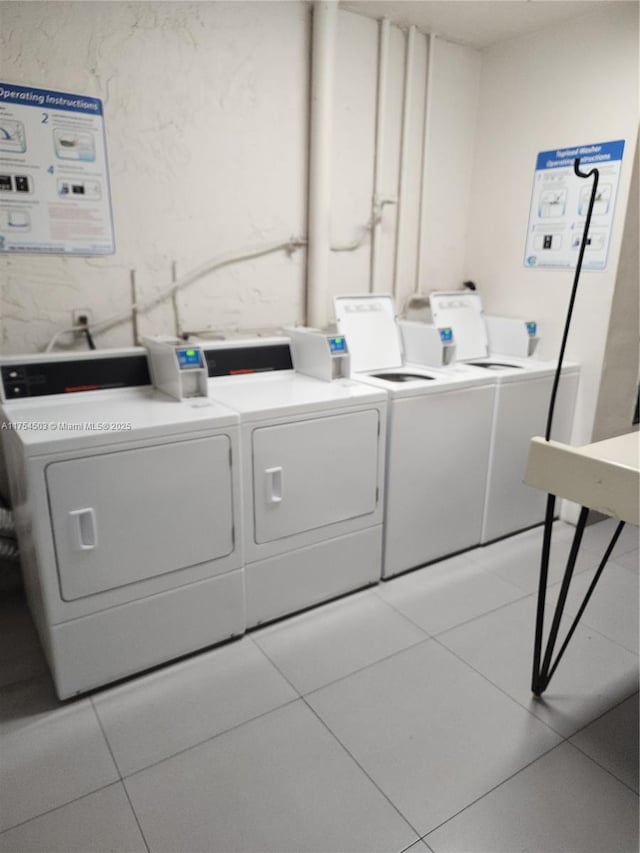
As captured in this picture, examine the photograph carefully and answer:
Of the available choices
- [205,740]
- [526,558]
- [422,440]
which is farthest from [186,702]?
[526,558]

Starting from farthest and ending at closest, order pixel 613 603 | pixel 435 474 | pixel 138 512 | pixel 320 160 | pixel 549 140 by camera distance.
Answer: pixel 549 140 → pixel 320 160 → pixel 435 474 → pixel 613 603 → pixel 138 512

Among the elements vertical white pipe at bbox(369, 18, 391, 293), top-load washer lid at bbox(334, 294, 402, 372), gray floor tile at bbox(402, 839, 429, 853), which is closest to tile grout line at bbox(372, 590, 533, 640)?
gray floor tile at bbox(402, 839, 429, 853)

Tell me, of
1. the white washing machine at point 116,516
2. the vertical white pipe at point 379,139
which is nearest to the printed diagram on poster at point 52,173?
the white washing machine at point 116,516

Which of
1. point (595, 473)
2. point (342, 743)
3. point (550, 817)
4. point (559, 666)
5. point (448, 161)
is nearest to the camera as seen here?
point (595, 473)

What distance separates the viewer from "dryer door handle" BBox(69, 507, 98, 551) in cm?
169

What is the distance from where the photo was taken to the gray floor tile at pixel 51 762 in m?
1.49

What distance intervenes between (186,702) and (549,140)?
3102 millimetres

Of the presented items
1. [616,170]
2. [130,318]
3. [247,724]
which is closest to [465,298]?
[616,170]

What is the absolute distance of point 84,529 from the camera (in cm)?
171

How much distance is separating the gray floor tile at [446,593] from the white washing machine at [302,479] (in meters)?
0.15

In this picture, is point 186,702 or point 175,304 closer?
point 186,702

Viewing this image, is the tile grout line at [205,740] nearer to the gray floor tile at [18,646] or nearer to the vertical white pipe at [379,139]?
the gray floor tile at [18,646]

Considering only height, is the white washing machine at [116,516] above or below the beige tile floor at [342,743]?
above

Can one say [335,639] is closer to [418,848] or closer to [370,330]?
[418,848]
